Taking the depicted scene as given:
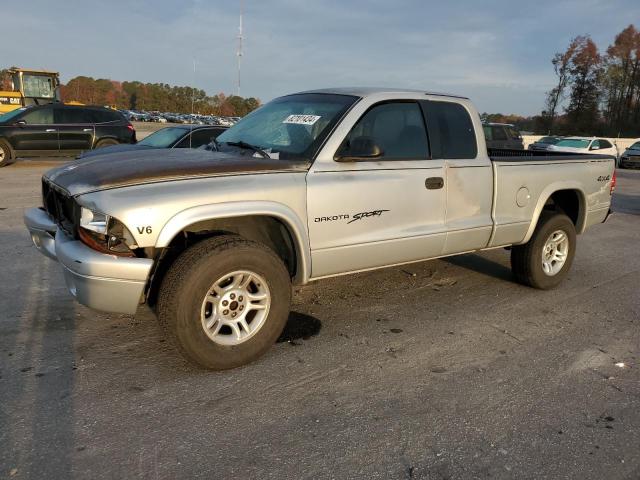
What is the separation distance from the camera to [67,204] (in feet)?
11.4

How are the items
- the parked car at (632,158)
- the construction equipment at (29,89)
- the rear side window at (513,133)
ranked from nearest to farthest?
the rear side window at (513,133) → the construction equipment at (29,89) → the parked car at (632,158)

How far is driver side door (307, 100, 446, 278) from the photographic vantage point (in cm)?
364

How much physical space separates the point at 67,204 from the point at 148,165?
64 centimetres

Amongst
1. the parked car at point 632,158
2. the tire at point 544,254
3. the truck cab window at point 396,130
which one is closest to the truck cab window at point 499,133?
the parked car at point 632,158

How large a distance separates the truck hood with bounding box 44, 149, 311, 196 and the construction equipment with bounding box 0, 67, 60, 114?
71.7 ft

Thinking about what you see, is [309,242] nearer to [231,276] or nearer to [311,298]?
[231,276]

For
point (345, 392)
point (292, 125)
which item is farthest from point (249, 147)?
point (345, 392)

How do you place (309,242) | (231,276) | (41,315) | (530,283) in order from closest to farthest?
1. (231,276)
2. (309,242)
3. (41,315)
4. (530,283)

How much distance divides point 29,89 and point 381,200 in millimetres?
24057

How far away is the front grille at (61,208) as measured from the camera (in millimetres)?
3223

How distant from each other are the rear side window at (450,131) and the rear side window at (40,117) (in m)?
13.5

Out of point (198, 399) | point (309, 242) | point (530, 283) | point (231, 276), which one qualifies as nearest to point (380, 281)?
point (530, 283)

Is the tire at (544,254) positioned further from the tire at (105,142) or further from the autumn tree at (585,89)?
the autumn tree at (585,89)

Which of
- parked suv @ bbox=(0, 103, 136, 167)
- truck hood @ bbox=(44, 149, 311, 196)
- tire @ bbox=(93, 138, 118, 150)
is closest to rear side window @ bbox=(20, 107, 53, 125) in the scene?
parked suv @ bbox=(0, 103, 136, 167)
